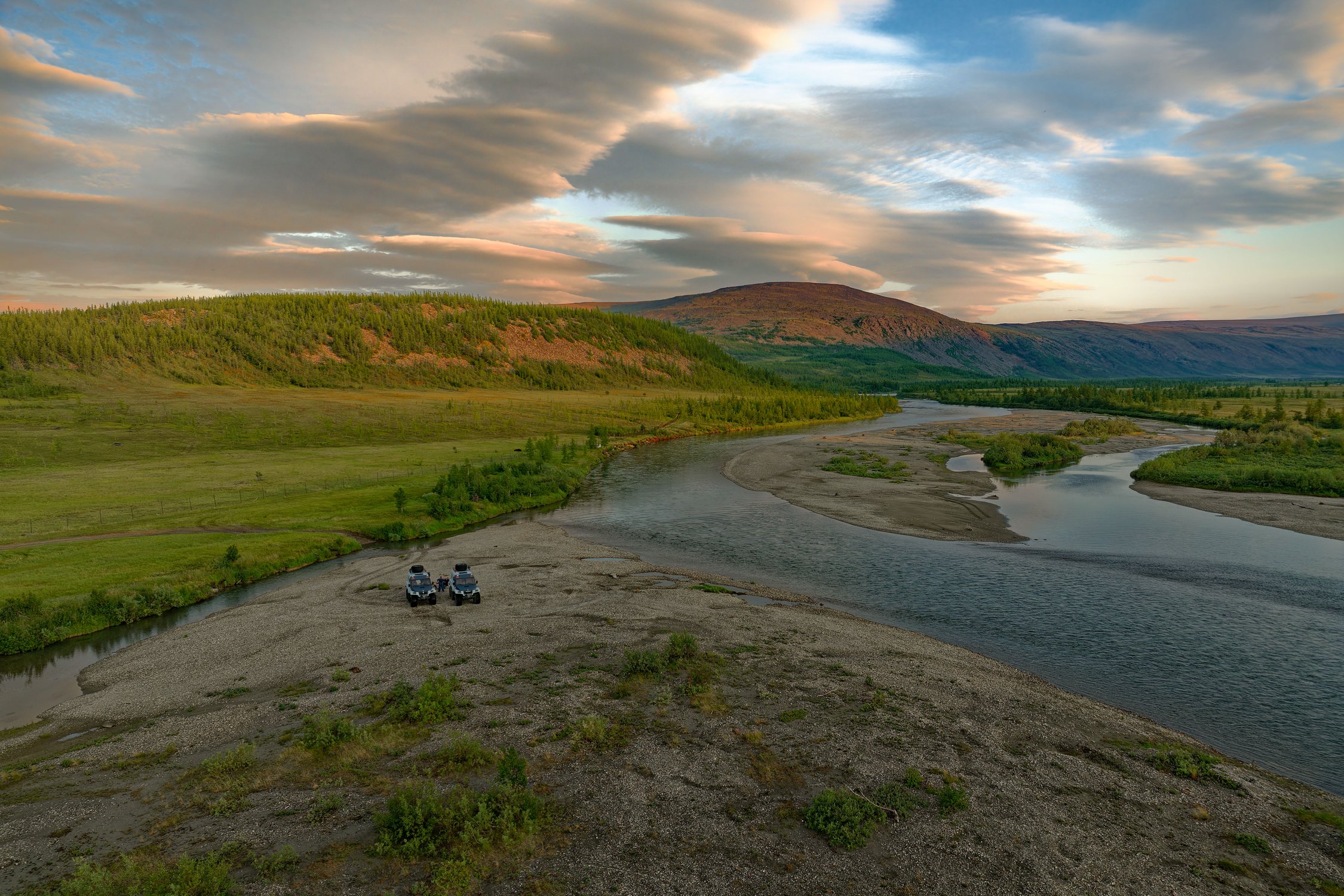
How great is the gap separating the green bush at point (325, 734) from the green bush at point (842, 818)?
17.3 m

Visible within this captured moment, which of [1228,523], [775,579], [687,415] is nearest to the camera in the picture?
[775,579]

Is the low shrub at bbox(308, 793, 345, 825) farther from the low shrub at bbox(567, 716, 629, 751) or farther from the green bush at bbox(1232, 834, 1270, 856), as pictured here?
the green bush at bbox(1232, 834, 1270, 856)

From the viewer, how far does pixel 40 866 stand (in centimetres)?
1802

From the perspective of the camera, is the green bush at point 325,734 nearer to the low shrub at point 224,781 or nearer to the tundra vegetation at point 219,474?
the low shrub at point 224,781

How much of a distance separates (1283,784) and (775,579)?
29926 mm

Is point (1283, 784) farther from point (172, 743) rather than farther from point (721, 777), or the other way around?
point (172, 743)

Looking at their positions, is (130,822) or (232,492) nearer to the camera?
(130,822)

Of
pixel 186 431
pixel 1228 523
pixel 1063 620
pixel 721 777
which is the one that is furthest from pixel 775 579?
pixel 186 431

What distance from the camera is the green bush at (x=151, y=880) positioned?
639 inches

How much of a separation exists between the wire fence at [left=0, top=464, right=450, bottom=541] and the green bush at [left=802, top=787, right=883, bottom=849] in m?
62.1

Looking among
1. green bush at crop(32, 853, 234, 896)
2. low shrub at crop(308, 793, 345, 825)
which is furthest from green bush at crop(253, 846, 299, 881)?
low shrub at crop(308, 793, 345, 825)

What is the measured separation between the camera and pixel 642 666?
31.2 meters

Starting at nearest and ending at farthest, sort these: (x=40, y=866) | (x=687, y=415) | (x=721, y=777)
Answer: (x=40, y=866) < (x=721, y=777) < (x=687, y=415)

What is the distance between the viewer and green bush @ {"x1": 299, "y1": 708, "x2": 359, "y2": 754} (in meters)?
24.1
